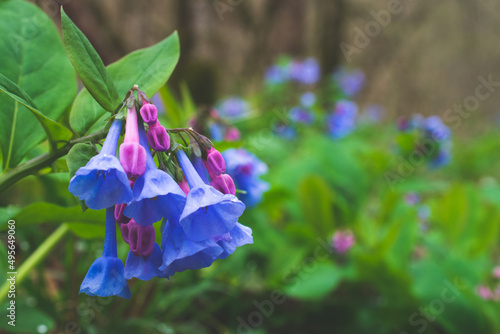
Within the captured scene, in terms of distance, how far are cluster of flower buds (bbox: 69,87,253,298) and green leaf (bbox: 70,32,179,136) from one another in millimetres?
103

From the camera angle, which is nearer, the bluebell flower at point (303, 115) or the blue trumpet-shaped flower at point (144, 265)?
the blue trumpet-shaped flower at point (144, 265)

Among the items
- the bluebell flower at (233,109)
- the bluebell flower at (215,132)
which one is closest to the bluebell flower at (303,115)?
the bluebell flower at (233,109)

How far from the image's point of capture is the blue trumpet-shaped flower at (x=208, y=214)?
42cm

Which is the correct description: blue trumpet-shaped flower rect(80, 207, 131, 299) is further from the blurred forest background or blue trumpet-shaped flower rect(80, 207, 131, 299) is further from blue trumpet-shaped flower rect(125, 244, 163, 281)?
the blurred forest background

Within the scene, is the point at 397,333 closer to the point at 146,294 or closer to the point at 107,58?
the point at 146,294

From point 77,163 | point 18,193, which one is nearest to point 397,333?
point 77,163

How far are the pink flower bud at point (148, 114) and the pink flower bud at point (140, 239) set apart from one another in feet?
0.36

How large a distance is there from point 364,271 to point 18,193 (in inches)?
43.7

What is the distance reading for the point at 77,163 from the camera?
45 cm

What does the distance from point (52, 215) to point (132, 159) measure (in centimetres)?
29

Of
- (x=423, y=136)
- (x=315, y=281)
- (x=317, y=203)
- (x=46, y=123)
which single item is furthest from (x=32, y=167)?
(x=423, y=136)

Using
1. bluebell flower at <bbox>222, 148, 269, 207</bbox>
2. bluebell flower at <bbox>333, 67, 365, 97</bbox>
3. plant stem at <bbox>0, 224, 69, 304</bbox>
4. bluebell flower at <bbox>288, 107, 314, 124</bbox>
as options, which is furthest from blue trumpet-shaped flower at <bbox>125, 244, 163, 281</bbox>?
bluebell flower at <bbox>333, 67, 365, 97</bbox>

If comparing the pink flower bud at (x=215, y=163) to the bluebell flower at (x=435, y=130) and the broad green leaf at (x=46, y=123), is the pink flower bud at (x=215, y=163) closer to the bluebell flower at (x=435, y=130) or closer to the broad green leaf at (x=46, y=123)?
the broad green leaf at (x=46, y=123)

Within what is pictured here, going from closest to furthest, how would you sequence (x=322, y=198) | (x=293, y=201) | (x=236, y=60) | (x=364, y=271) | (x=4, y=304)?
(x=4, y=304), (x=364, y=271), (x=322, y=198), (x=293, y=201), (x=236, y=60)
